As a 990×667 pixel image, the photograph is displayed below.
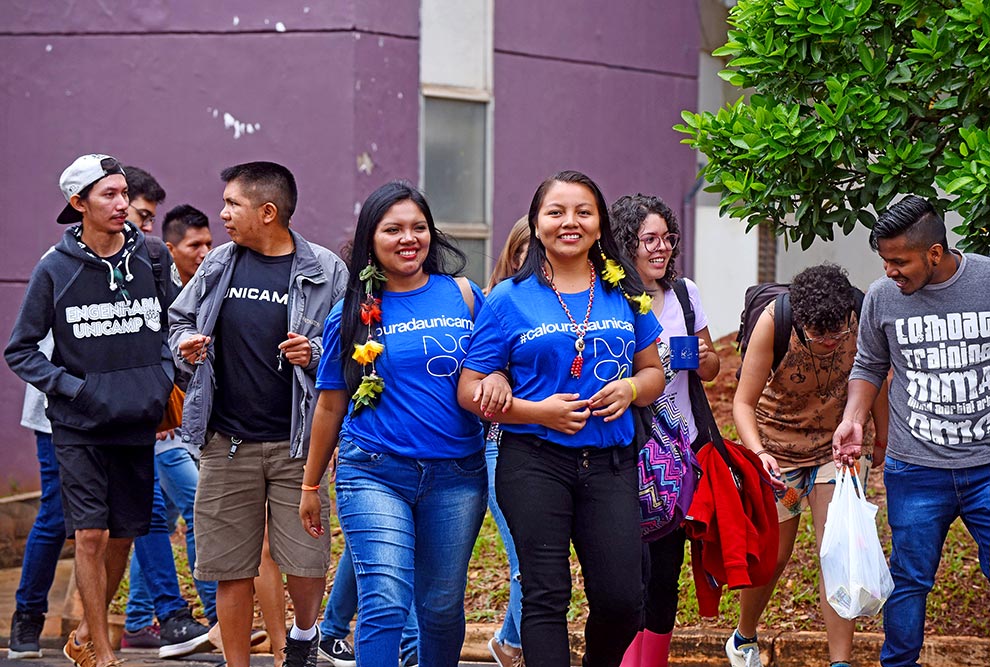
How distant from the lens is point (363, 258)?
17.7 ft

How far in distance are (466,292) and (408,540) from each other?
A: 1.01 meters

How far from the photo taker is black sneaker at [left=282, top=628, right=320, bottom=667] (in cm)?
616

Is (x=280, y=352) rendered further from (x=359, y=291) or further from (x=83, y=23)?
(x=83, y=23)

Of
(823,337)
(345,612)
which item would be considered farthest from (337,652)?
(823,337)

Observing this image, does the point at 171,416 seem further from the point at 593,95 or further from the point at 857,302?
the point at 593,95

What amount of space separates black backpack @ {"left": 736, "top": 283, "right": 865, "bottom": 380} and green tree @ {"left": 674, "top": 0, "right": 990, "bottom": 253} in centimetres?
35

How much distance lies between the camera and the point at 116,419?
6.57 meters

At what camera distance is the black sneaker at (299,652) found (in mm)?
6156

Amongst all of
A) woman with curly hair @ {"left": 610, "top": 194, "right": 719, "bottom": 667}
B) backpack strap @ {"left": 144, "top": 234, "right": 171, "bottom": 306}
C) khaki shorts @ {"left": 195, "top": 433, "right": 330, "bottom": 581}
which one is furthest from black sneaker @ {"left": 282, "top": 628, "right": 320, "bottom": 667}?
backpack strap @ {"left": 144, "top": 234, "right": 171, "bottom": 306}

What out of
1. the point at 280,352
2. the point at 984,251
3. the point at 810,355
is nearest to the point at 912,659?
the point at 810,355

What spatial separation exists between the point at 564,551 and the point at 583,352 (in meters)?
0.73

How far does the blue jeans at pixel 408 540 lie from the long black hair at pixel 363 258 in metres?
0.32

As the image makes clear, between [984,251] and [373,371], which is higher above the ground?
[984,251]

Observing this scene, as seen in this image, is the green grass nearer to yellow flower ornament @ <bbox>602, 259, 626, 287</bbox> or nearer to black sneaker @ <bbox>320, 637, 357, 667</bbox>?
black sneaker @ <bbox>320, 637, 357, 667</bbox>
